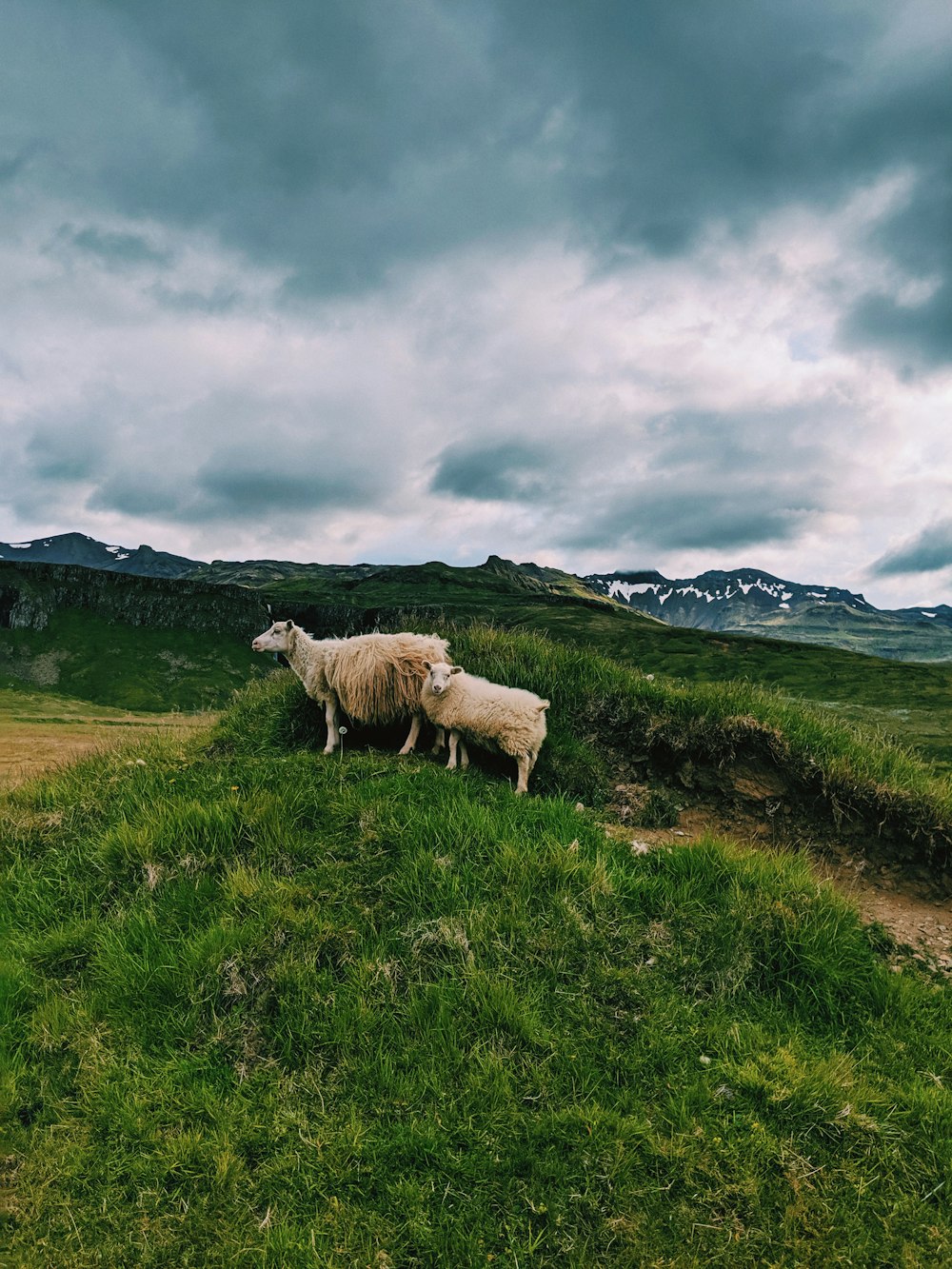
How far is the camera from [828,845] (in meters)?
8.85

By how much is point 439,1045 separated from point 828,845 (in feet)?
22.2

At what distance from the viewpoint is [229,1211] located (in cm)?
392

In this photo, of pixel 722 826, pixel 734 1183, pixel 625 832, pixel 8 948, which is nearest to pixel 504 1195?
pixel 734 1183

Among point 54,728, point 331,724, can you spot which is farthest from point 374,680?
point 54,728

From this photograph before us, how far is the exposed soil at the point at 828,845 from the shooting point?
271 inches

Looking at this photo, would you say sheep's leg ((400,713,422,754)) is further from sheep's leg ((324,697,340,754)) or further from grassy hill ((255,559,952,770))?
grassy hill ((255,559,952,770))

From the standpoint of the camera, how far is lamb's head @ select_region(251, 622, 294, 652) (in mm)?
11320

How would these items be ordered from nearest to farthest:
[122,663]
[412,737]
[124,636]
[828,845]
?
[828,845]
[412,737]
[122,663]
[124,636]

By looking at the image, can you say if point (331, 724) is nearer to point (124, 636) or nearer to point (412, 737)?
point (412, 737)

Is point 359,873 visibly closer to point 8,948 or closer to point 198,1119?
point 198,1119

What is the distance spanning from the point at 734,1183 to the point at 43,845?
26.4ft

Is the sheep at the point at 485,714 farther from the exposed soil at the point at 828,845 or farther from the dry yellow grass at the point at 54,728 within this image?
the dry yellow grass at the point at 54,728

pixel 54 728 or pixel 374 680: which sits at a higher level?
pixel 374 680

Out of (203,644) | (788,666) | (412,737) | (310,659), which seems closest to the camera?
(412,737)
